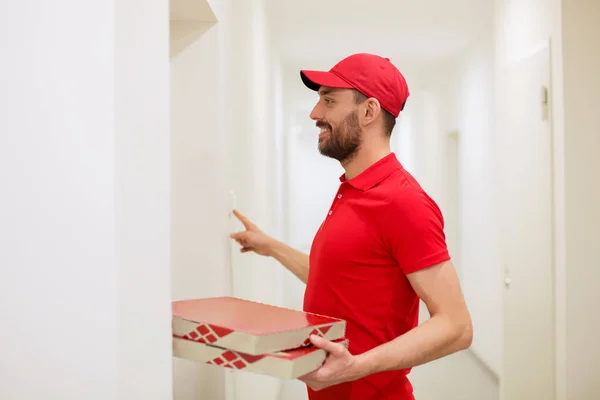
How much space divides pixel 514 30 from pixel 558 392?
186 centimetres

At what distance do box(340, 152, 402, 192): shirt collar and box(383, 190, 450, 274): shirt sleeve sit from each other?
0.13 metres

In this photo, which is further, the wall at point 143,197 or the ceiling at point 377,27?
the ceiling at point 377,27

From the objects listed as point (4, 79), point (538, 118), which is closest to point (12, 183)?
point (4, 79)

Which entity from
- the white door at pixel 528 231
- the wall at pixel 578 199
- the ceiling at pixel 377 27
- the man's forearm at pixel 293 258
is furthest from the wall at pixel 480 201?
the man's forearm at pixel 293 258

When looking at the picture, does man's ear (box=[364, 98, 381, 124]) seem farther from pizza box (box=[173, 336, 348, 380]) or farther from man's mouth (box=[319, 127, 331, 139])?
pizza box (box=[173, 336, 348, 380])

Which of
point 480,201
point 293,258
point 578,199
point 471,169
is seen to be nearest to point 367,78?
point 293,258

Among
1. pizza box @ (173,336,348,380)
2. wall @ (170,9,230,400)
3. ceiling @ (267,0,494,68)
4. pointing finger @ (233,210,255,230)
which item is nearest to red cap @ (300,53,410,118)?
wall @ (170,9,230,400)

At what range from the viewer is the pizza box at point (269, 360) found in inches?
37.2

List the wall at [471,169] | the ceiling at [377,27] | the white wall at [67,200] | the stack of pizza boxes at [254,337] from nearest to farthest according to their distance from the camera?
the white wall at [67,200]
the stack of pizza boxes at [254,337]
the ceiling at [377,27]
the wall at [471,169]

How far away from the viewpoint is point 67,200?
2.70ft

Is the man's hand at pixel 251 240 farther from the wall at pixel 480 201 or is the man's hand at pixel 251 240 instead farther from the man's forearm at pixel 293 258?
the wall at pixel 480 201

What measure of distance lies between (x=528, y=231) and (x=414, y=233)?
1.70 m

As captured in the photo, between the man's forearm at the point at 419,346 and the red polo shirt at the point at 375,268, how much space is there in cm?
14

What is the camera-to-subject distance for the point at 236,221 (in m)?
2.15
